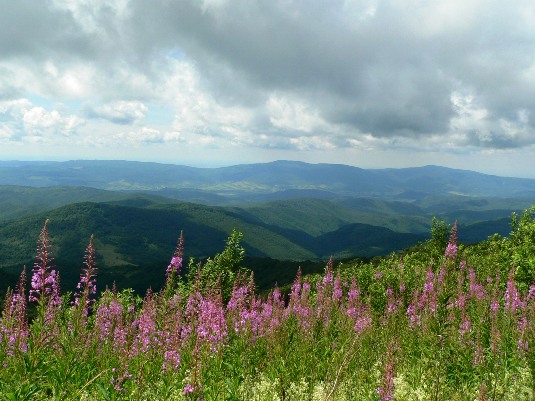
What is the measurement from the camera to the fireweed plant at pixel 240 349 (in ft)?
16.9

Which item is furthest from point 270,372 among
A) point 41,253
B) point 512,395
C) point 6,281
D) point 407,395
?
point 6,281

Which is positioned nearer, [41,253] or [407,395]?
[41,253]

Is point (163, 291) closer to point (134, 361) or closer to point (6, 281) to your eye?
point (134, 361)

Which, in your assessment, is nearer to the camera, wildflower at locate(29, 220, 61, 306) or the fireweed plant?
wildflower at locate(29, 220, 61, 306)

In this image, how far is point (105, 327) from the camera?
8617 mm

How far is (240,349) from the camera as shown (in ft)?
25.7

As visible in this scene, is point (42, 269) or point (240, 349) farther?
point (240, 349)

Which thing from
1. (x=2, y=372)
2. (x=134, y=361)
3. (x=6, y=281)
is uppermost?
(x=2, y=372)

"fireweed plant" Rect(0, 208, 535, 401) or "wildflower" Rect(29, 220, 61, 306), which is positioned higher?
"wildflower" Rect(29, 220, 61, 306)

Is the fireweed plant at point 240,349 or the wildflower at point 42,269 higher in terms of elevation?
the wildflower at point 42,269

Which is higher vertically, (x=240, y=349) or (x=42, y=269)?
Answer: (x=42, y=269)

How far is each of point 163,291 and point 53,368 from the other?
239 cm

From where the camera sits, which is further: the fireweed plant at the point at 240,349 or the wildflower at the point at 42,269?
the fireweed plant at the point at 240,349

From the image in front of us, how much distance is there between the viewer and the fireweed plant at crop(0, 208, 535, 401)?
16.9 feet
